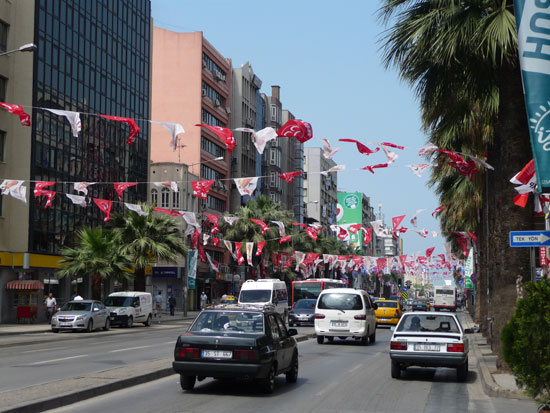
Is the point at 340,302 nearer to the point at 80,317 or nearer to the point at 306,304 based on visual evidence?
the point at 80,317

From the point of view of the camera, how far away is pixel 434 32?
1669cm

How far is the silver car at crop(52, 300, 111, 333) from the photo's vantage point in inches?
1476

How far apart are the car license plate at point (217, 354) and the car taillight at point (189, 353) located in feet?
0.30

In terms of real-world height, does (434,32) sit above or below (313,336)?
above

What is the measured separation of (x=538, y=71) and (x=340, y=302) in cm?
2038

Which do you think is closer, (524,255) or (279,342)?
(279,342)

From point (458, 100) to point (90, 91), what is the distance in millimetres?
42535

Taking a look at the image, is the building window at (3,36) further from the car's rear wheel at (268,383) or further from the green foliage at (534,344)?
the green foliage at (534,344)

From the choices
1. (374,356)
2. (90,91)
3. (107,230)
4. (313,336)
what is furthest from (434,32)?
(90,91)

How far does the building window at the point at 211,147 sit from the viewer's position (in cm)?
8188

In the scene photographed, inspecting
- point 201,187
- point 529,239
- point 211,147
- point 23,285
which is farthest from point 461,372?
point 211,147

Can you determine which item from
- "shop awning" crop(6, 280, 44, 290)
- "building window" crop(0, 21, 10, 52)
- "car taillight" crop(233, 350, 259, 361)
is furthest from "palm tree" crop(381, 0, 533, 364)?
"building window" crop(0, 21, 10, 52)

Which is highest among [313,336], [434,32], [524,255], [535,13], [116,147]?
[116,147]

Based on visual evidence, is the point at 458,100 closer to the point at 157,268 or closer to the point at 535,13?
the point at 535,13
